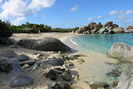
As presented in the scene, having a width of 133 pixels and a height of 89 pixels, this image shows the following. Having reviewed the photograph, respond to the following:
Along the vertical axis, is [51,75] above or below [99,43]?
above

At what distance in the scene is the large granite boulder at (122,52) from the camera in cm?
1080

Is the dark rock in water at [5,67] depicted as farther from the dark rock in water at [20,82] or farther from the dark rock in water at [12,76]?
the dark rock in water at [20,82]

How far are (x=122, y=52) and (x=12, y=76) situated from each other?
990cm

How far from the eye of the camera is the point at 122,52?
11523 mm

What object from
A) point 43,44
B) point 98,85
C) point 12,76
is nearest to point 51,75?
point 12,76

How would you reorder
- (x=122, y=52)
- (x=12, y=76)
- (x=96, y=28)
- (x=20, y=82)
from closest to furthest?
(x=20, y=82) → (x=12, y=76) → (x=122, y=52) → (x=96, y=28)

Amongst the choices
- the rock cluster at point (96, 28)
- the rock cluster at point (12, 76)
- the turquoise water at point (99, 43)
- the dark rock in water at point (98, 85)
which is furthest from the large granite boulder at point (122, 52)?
the rock cluster at point (96, 28)

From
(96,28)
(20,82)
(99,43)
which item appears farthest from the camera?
(96,28)

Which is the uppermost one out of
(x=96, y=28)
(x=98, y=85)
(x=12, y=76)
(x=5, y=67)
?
(x=96, y=28)

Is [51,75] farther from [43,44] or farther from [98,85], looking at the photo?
[43,44]

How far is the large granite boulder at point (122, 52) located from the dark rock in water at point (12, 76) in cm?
889

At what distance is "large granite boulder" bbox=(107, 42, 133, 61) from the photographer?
35.4ft

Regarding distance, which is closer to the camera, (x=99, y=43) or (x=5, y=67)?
(x=5, y=67)

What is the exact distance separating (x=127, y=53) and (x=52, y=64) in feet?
23.5
